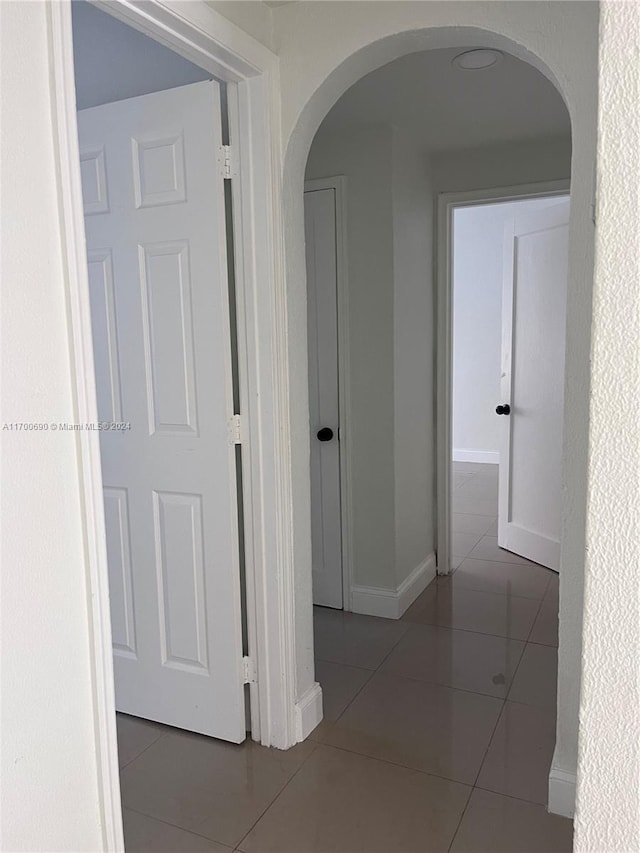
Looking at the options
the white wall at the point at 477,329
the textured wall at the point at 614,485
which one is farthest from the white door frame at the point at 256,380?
the white wall at the point at 477,329

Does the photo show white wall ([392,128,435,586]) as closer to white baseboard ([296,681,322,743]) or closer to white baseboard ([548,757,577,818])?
white baseboard ([296,681,322,743])

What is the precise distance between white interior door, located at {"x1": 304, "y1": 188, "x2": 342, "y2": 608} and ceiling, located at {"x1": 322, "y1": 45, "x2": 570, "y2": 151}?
0.45 metres

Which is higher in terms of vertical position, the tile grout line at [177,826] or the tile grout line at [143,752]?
the tile grout line at [143,752]

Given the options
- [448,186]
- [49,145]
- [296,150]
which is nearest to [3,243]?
[49,145]

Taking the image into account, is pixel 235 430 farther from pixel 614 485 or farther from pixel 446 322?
pixel 446 322

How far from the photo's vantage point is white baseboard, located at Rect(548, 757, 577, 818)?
187cm

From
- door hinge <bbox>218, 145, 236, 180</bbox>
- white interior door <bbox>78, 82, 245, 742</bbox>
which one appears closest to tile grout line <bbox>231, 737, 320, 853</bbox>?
white interior door <bbox>78, 82, 245, 742</bbox>

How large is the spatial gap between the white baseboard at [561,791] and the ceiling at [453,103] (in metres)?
2.37

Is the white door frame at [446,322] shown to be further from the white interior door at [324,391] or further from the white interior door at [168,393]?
the white interior door at [168,393]

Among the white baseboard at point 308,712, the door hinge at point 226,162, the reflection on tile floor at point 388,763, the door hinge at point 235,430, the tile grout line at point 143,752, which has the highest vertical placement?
the door hinge at point 226,162

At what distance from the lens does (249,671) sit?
7.31 feet

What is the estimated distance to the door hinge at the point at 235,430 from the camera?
2.12 meters

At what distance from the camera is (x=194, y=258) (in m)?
2.07

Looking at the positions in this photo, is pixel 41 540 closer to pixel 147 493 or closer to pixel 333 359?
pixel 147 493
